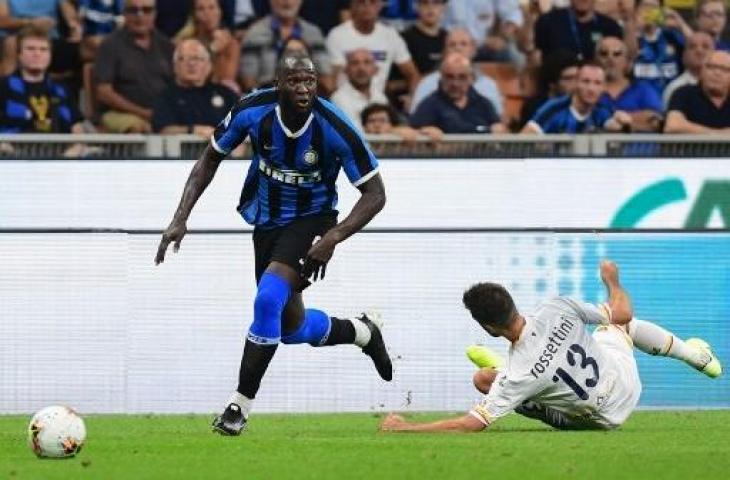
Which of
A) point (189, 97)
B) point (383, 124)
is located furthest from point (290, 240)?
point (189, 97)

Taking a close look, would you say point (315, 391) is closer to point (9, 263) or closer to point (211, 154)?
point (9, 263)

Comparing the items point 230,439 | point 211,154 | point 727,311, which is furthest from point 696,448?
point 727,311

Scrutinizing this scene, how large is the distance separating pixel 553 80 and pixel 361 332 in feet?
17.8

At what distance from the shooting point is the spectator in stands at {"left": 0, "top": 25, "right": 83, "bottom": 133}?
16.0 meters

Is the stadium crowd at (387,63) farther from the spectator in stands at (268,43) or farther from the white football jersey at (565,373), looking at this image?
the white football jersey at (565,373)

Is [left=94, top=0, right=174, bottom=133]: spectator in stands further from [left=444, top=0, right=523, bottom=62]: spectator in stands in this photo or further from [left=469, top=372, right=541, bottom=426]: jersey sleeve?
[left=469, top=372, right=541, bottom=426]: jersey sleeve

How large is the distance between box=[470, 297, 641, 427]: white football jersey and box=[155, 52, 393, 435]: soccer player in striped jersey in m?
1.21

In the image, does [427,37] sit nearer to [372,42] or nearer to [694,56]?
[372,42]

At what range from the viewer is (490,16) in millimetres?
18062

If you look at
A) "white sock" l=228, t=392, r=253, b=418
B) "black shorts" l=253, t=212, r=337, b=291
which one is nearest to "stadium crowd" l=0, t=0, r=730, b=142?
"black shorts" l=253, t=212, r=337, b=291

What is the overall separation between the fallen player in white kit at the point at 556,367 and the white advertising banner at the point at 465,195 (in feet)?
11.7

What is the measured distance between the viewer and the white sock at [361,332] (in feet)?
40.9

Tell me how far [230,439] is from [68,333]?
427cm

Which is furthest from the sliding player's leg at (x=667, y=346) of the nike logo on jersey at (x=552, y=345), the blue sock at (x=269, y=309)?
the blue sock at (x=269, y=309)
